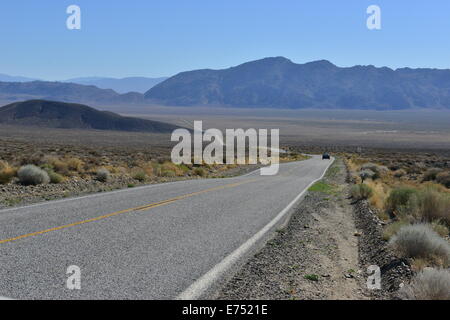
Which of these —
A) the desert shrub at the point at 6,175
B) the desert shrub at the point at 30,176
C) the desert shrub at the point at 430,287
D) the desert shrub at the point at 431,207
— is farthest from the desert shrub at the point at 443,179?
the desert shrub at the point at 430,287

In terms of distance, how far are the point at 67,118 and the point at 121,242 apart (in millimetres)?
142096

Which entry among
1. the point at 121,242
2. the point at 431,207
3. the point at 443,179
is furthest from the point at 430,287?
the point at 443,179

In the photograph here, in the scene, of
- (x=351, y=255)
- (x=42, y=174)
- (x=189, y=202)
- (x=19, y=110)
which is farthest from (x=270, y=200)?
(x=19, y=110)

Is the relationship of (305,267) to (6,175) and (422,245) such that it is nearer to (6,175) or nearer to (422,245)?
(422,245)

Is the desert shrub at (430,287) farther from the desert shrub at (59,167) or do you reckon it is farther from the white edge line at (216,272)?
the desert shrub at (59,167)

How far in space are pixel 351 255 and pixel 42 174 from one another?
11845mm

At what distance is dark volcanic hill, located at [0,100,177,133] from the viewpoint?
13830cm

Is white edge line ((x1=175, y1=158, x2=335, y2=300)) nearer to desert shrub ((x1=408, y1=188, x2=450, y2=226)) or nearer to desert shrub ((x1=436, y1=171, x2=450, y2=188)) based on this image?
desert shrub ((x1=408, y1=188, x2=450, y2=226))

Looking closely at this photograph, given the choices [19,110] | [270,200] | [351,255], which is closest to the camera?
[351,255]

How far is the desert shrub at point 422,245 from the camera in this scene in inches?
305

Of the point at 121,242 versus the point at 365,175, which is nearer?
the point at 121,242

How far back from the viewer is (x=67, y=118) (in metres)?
142
